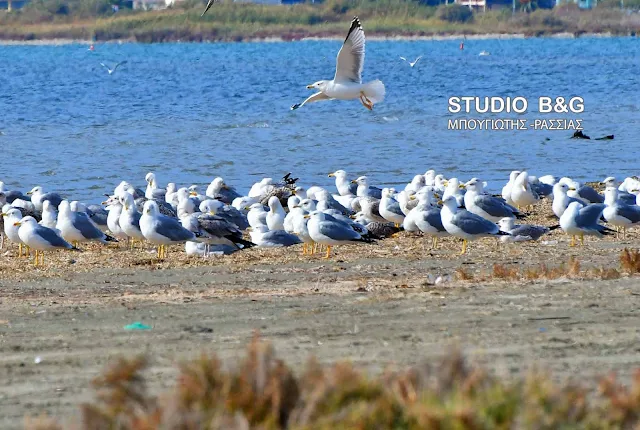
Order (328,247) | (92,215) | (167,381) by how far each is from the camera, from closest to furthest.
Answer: (167,381) < (328,247) < (92,215)

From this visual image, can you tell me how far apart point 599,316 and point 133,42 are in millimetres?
90802

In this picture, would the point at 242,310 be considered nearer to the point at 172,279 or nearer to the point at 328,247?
the point at 172,279

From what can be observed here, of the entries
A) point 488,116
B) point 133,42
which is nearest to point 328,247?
point 488,116

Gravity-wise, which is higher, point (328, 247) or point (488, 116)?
point (328, 247)

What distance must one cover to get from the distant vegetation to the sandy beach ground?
70.6 metres

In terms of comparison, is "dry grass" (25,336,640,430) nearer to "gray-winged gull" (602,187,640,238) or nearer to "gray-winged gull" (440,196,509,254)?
"gray-winged gull" (440,196,509,254)

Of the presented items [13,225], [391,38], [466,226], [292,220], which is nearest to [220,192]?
[292,220]

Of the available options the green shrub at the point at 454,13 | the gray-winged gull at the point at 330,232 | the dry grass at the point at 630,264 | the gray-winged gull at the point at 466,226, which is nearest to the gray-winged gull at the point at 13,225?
the gray-winged gull at the point at 330,232

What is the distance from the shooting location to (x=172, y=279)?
410 inches

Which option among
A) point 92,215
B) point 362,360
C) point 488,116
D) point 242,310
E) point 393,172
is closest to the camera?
point 362,360

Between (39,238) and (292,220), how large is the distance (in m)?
2.67

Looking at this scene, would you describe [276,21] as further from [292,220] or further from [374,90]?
[292,220]

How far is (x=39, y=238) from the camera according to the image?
40.3 ft

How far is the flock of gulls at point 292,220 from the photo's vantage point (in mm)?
12508
